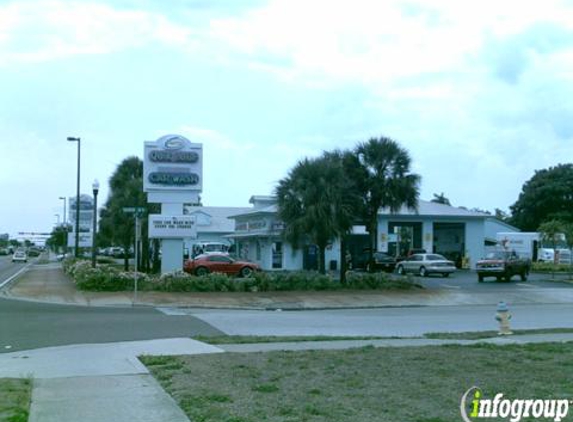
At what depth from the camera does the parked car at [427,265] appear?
44969mm

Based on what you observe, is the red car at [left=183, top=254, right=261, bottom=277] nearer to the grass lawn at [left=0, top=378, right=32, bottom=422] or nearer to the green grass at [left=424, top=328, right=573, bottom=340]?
the green grass at [left=424, top=328, right=573, bottom=340]

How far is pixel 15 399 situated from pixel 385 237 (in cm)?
4823

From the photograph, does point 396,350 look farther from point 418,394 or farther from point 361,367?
point 418,394

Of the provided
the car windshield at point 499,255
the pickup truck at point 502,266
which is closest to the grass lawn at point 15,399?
the pickup truck at point 502,266

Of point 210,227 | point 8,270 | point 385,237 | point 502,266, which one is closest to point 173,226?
point 502,266

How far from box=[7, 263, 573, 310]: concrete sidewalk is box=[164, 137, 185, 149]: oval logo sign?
8.00 meters

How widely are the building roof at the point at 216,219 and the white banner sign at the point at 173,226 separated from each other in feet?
102

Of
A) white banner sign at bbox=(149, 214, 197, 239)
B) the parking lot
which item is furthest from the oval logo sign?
the parking lot

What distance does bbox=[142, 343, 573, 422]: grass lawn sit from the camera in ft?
24.3

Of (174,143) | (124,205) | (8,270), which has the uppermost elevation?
(174,143)

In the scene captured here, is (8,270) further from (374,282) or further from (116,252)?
(116,252)

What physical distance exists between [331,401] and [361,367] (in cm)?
237

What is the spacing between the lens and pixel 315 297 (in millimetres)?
28938

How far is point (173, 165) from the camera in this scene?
34.4m
